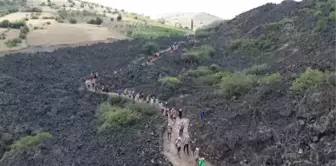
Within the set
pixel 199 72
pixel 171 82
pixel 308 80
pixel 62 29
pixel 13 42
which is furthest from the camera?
pixel 62 29

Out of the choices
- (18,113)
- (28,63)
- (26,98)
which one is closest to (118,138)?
(18,113)

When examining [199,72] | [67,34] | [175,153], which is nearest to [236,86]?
[175,153]

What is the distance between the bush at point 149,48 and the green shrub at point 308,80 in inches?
1598

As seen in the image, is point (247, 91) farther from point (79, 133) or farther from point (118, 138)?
point (79, 133)

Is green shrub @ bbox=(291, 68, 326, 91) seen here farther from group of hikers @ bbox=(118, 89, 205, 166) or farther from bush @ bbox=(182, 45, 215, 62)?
bush @ bbox=(182, 45, 215, 62)

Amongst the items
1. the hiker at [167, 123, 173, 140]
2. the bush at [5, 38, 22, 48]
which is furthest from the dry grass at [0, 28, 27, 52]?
the hiker at [167, 123, 173, 140]

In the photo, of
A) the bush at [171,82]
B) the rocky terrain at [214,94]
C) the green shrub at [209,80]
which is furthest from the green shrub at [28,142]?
the green shrub at [209,80]

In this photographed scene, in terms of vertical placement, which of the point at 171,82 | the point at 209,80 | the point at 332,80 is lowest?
the point at 171,82

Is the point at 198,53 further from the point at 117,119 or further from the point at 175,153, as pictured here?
the point at 175,153

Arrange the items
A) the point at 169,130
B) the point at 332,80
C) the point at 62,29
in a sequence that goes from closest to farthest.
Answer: the point at 332,80 < the point at 169,130 < the point at 62,29

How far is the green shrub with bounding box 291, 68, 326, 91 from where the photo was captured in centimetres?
2873

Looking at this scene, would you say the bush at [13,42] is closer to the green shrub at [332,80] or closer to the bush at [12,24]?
the bush at [12,24]

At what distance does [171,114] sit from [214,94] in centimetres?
413

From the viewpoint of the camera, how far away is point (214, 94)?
123 feet
